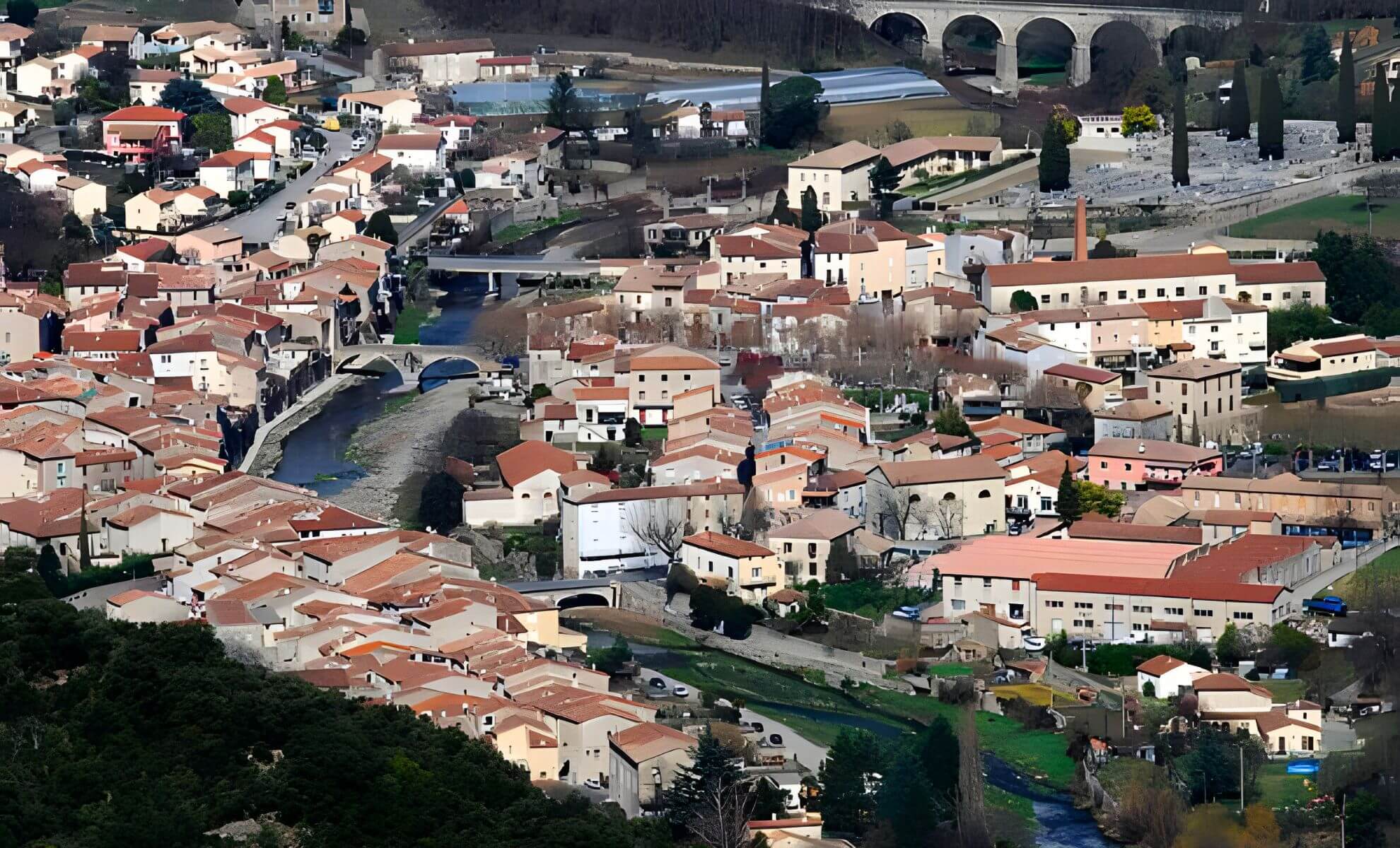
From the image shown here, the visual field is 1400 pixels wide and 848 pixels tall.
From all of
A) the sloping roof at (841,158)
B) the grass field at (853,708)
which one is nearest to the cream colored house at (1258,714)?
the grass field at (853,708)

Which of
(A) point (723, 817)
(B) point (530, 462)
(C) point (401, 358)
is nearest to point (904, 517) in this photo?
(B) point (530, 462)

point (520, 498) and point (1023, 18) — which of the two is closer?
point (520, 498)

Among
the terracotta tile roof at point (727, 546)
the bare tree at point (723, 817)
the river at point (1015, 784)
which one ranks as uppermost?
the terracotta tile roof at point (727, 546)

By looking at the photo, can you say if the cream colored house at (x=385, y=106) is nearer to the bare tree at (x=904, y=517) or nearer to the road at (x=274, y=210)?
the road at (x=274, y=210)

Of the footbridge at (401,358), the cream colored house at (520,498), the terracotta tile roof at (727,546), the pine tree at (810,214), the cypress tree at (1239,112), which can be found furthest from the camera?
the cypress tree at (1239,112)

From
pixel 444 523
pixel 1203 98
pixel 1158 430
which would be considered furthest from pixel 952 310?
pixel 1203 98

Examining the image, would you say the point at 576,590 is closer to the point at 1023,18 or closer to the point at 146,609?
the point at 146,609

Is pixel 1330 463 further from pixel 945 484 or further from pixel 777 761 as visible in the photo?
pixel 777 761
